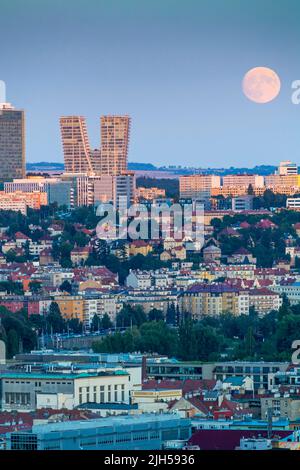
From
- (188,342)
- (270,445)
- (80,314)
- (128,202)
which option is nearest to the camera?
(270,445)

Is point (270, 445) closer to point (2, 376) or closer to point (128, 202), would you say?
point (2, 376)

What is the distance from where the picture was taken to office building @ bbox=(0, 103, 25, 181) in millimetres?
55125

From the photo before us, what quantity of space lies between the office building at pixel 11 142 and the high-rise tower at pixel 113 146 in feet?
7.07

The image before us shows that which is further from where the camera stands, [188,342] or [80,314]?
[80,314]

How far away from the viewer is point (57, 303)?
116 ft

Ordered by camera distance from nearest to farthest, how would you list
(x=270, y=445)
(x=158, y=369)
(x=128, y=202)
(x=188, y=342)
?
(x=270, y=445)
(x=158, y=369)
(x=188, y=342)
(x=128, y=202)

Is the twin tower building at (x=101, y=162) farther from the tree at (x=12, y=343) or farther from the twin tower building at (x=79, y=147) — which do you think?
the tree at (x=12, y=343)

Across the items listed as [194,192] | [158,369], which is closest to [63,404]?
[158,369]

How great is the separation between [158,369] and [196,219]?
26.5 meters

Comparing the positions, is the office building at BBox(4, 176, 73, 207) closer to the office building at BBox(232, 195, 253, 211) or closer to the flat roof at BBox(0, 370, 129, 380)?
the office building at BBox(232, 195, 253, 211)

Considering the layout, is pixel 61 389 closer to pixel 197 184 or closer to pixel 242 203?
pixel 242 203

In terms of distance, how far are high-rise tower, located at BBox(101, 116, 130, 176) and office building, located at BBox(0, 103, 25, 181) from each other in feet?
7.07

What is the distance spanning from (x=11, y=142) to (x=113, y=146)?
16.6 feet

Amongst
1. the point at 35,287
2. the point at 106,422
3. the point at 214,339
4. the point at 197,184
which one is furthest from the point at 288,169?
the point at 106,422
